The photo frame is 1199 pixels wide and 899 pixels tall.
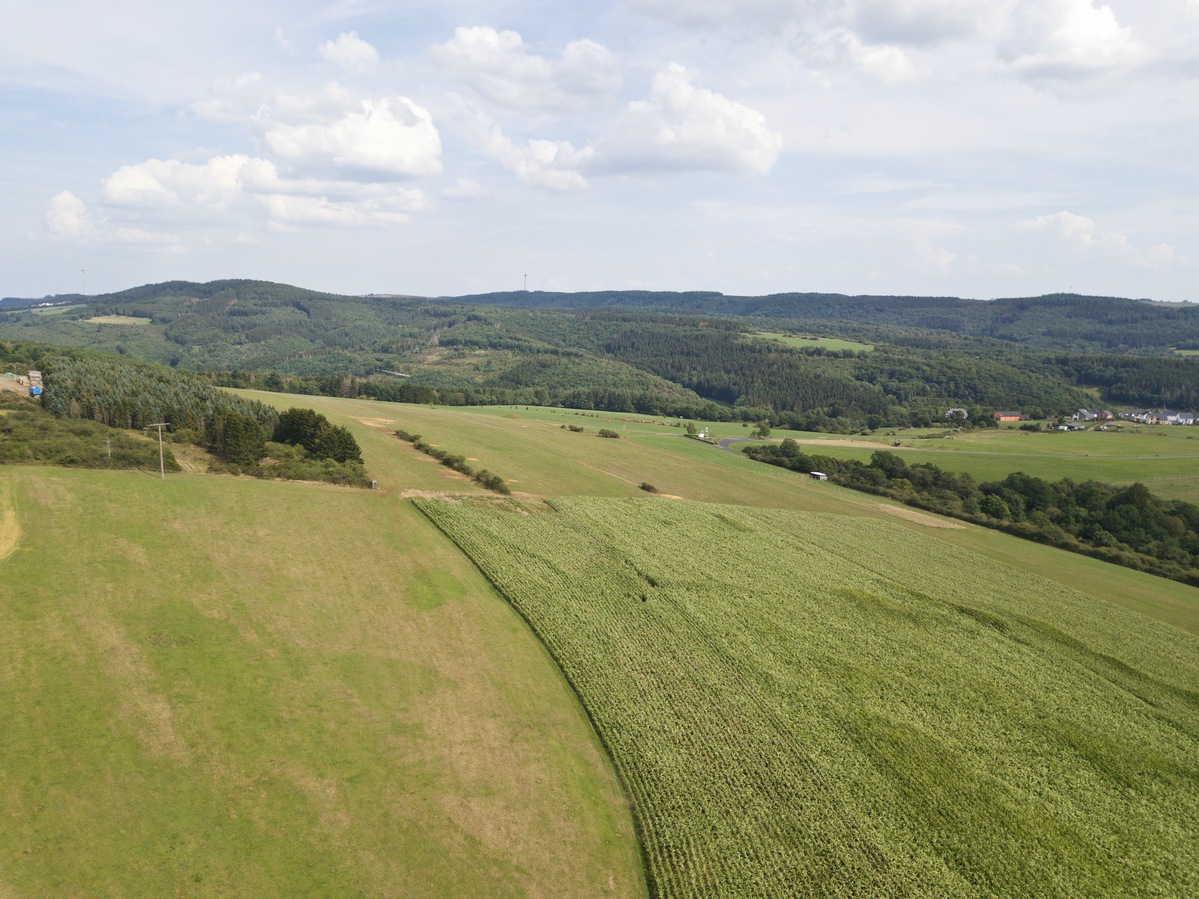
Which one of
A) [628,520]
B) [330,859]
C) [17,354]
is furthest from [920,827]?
[17,354]

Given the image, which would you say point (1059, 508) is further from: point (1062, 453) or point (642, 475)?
point (642, 475)

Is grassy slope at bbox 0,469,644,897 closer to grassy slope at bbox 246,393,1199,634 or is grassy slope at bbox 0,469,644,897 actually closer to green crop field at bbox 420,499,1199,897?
green crop field at bbox 420,499,1199,897

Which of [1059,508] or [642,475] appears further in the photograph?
[642,475]

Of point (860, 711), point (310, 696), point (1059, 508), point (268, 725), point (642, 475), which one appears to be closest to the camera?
point (268, 725)

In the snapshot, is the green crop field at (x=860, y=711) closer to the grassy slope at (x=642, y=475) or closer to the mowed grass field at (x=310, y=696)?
→ the mowed grass field at (x=310, y=696)

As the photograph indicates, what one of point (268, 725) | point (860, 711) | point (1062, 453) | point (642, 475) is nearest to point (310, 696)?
point (268, 725)

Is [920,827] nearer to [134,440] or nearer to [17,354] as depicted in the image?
[134,440]
